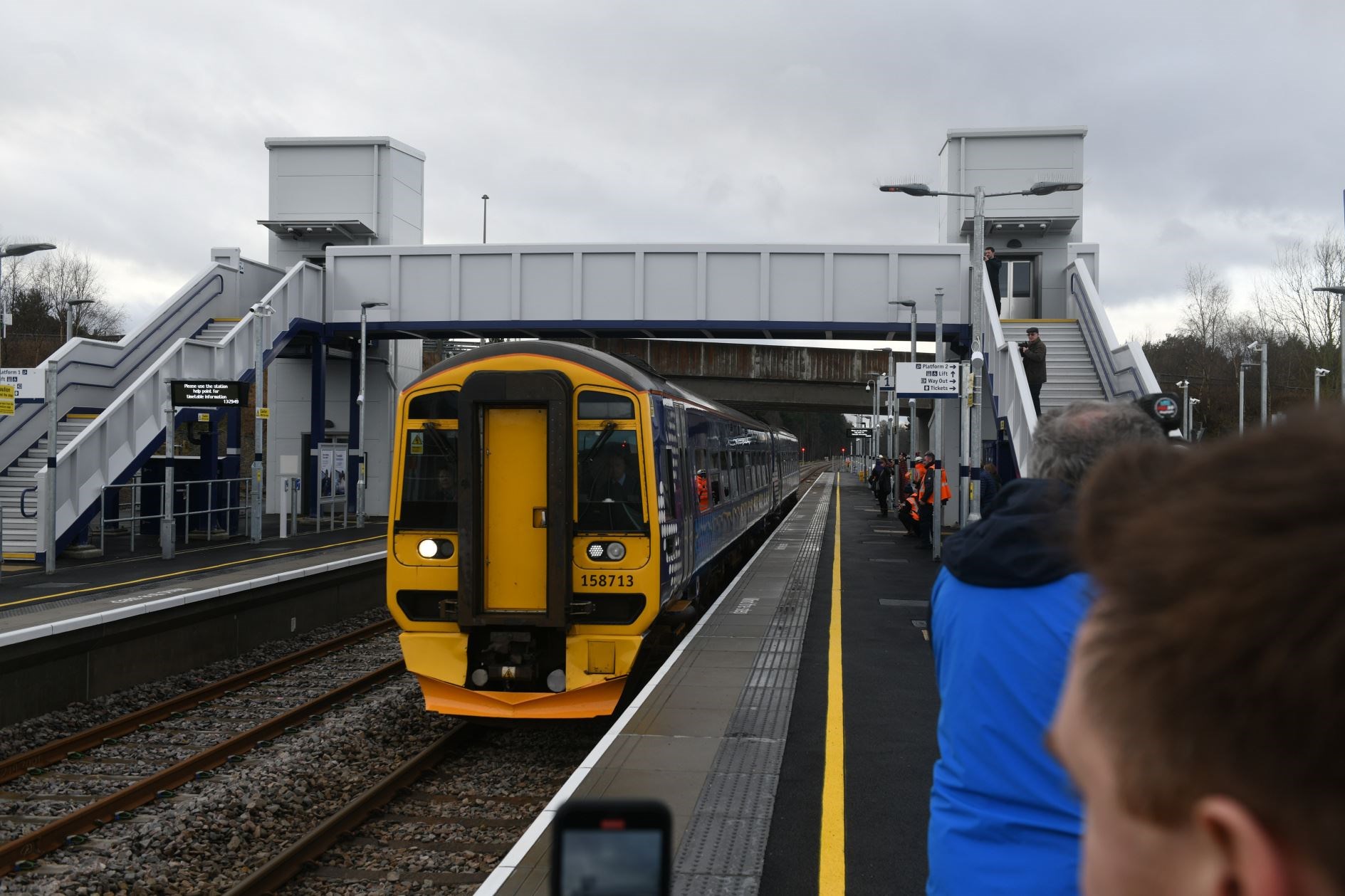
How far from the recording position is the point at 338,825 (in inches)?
276

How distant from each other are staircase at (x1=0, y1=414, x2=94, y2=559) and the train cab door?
11.5 m

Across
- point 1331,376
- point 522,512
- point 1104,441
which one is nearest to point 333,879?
point 522,512

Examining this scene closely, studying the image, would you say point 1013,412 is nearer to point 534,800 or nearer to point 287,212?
point 534,800

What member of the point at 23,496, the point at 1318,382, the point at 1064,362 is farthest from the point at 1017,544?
the point at 1318,382

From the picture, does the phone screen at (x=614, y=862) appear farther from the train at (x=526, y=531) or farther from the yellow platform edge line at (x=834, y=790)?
the train at (x=526, y=531)

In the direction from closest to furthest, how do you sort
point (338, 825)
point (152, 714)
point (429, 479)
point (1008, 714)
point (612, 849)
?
1. point (612, 849)
2. point (1008, 714)
3. point (338, 825)
4. point (429, 479)
5. point (152, 714)

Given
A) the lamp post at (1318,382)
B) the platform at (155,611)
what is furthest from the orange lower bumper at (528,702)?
the lamp post at (1318,382)

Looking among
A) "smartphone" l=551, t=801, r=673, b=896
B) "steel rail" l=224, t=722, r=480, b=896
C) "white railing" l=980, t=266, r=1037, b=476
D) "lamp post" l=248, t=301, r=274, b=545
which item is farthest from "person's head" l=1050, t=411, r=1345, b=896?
"lamp post" l=248, t=301, r=274, b=545

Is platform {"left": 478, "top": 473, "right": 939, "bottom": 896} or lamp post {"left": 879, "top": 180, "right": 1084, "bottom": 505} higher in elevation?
lamp post {"left": 879, "top": 180, "right": 1084, "bottom": 505}

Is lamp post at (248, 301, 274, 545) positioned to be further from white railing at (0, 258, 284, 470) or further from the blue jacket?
the blue jacket

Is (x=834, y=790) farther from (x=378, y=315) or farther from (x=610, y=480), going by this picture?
(x=378, y=315)

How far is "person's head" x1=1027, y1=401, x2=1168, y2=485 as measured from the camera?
2496 mm

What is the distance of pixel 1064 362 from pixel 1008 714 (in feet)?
62.1

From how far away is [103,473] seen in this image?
743 inches
